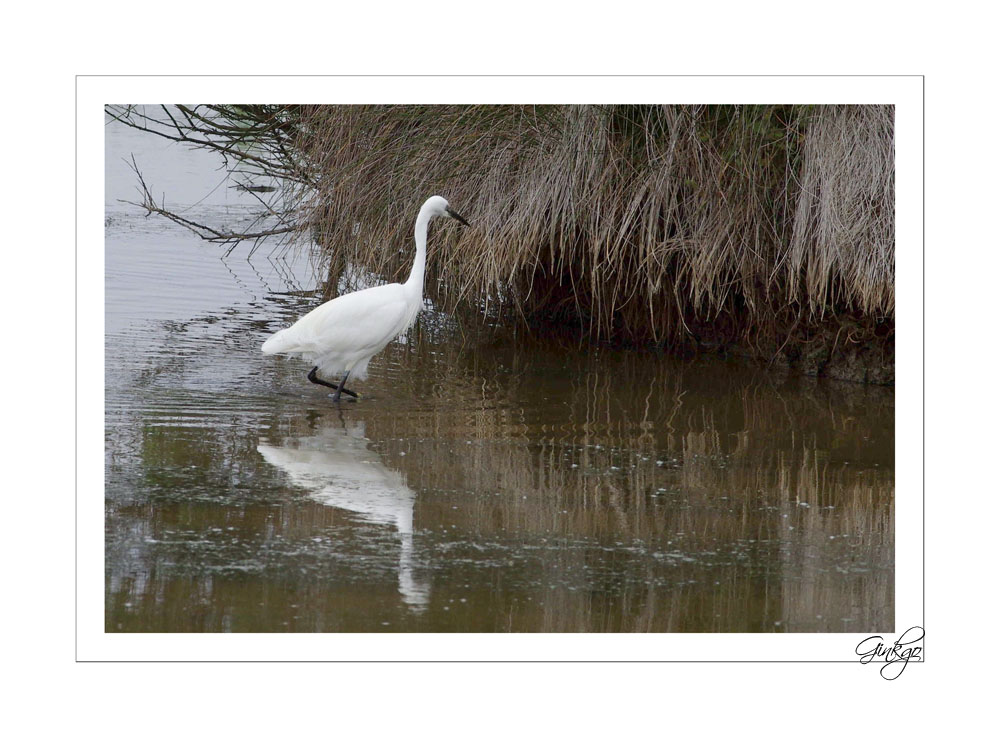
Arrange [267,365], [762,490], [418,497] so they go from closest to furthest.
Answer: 1. [418,497]
2. [762,490]
3. [267,365]

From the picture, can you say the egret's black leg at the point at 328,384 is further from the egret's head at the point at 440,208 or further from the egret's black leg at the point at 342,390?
the egret's head at the point at 440,208

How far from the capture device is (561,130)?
7.59 m

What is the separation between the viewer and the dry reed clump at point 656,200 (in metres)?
7.19

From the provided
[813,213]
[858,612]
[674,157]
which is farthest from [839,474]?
[674,157]

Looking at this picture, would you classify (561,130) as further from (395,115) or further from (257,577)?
(257,577)

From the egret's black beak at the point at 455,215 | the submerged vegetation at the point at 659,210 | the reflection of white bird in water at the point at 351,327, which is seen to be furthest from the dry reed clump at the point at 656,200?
the reflection of white bird in water at the point at 351,327

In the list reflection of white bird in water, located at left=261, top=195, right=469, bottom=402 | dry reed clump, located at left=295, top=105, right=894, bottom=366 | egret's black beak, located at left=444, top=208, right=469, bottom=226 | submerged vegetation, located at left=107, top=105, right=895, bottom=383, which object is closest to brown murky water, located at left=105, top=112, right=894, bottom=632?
reflection of white bird in water, located at left=261, top=195, right=469, bottom=402

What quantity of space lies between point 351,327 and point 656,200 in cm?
232

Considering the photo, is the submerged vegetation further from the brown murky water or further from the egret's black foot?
the egret's black foot

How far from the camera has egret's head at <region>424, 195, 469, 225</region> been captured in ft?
24.1

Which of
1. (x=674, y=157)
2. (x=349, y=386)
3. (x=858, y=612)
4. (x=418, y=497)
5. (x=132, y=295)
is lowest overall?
(x=858, y=612)

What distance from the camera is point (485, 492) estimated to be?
5.43 m

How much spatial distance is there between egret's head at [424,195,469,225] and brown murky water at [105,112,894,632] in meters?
1.16

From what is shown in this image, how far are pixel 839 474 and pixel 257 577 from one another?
3266 millimetres
